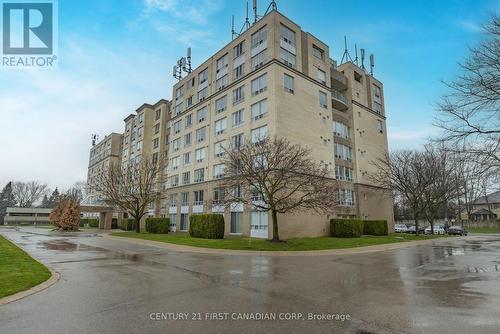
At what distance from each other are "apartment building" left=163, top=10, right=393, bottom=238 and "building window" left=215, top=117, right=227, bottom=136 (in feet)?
0.42

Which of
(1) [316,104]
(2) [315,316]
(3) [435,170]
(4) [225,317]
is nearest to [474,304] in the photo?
(2) [315,316]

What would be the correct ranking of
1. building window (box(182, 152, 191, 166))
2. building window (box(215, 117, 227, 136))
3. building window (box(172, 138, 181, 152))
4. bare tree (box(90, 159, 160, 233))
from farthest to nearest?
building window (box(172, 138, 181, 152)) → building window (box(182, 152, 191, 166)) → bare tree (box(90, 159, 160, 233)) → building window (box(215, 117, 227, 136))

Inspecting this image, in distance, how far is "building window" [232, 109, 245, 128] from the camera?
1393 inches

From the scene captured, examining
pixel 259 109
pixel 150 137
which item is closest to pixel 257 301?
pixel 259 109

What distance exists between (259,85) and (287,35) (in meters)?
6.45

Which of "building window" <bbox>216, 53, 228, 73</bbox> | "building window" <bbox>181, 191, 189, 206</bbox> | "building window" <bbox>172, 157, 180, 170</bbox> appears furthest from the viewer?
"building window" <bbox>172, 157, 180, 170</bbox>

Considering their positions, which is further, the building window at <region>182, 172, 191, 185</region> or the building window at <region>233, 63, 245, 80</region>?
the building window at <region>182, 172, 191, 185</region>

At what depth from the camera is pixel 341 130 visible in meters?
39.7

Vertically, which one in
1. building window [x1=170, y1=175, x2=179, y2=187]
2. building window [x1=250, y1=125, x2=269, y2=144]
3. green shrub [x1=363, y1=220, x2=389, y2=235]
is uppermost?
building window [x1=250, y1=125, x2=269, y2=144]

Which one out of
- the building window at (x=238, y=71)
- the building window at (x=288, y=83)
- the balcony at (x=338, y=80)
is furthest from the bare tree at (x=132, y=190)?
the balcony at (x=338, y=80)

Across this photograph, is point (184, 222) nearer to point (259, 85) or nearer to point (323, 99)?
point (259, 85)

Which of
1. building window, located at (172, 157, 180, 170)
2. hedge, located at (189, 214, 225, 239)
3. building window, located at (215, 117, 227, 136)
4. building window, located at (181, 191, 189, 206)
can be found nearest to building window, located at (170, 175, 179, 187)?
building window, located at (172, 157, 180, 170)

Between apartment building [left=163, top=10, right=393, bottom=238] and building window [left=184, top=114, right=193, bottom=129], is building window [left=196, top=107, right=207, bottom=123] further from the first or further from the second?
building window [left=184, top=114, right=193, bottom=129]

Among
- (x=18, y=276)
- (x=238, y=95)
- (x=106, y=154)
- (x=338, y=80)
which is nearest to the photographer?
(x=18, y=276)
